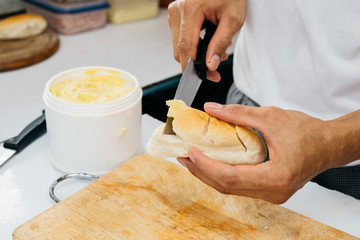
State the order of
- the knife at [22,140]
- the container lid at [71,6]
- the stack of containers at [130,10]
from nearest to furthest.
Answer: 1. the knife at [22,140]
2. the container lid at [71,6]
3. the stack of containers at [130,10]

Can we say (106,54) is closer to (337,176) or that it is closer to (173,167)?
(173,167)

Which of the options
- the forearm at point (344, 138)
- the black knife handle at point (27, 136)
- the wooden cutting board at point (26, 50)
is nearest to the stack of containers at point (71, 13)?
the wooden cutting board at point (26, 50)

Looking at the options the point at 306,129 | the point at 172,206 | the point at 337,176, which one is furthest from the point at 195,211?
the point at 337,176

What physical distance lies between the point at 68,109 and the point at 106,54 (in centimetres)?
94

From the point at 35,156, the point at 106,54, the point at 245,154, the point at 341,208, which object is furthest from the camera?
the point at 106,54

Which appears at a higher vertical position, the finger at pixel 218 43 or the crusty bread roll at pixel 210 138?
the finger at pixel 218 43

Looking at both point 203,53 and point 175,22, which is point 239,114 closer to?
point 203,53

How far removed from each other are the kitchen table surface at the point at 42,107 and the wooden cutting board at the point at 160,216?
0.09 meters

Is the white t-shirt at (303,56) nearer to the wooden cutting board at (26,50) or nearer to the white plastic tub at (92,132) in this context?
the white plastic tub at (92,132)

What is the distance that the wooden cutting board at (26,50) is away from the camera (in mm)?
1620

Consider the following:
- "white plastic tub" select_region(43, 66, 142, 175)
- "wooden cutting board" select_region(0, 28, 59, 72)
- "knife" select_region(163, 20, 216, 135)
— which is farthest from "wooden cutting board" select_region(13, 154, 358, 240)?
"wooden cutting board" select_region(0, 28, 59, 72)

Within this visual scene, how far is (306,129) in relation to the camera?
2.50ft

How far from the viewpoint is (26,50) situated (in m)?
1.71

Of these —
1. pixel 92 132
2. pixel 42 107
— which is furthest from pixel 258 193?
pixel 42 107
